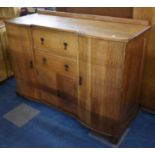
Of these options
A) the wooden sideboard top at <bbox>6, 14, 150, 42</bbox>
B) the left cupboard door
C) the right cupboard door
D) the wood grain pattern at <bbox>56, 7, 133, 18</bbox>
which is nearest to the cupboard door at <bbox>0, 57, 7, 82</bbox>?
the left cupboard door

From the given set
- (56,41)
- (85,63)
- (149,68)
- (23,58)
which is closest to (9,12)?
(23,58)

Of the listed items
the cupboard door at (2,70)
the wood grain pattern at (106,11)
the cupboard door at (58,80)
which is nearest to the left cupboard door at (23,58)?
the cupboard door at (58,80)

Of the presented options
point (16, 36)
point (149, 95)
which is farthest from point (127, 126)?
point (16, 36)

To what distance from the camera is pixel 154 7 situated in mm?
1722

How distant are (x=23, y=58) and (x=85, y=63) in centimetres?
85

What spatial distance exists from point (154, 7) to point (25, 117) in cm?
165

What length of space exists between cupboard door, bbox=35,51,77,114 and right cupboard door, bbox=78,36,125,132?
120 mm

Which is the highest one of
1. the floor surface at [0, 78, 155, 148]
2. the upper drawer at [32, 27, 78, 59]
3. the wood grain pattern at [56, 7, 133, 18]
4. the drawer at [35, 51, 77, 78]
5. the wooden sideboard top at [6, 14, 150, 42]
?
the wood grain pattern at [56, 7, 133, 18]

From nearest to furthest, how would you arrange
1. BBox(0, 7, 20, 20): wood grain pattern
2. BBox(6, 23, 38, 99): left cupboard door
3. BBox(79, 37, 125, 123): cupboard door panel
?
BBox(79, 37, 125, 123): cupboard door panel < BBox(6, 23, 38, 99): left cupboard door < BBox(0, 7, 20, 20): wood grain pattern

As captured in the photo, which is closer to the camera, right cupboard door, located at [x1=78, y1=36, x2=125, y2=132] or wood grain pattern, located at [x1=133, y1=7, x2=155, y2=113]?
right cupboard door, located at [x1=78, y1=36, x2=125, y2=132]

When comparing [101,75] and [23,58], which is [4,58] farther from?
[101,75]

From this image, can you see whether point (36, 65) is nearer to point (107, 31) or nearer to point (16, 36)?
point (16, 36)

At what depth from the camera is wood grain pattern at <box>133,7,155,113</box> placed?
1.77 m

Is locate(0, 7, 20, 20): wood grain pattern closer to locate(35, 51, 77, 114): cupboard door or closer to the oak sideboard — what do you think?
the oak sideboard
